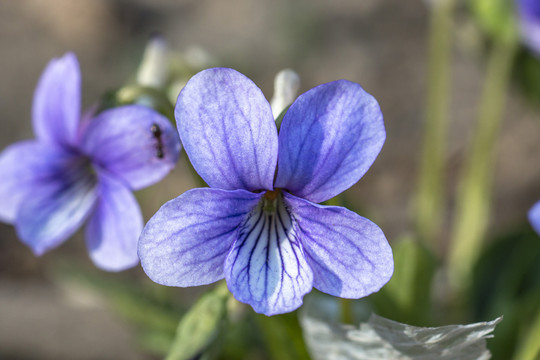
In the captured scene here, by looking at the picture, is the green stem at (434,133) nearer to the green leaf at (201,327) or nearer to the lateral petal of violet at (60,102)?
the green leaf at (201,327)

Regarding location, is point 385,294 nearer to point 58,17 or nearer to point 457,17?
point 457,17

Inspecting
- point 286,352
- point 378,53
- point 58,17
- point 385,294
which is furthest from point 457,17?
point 58,17

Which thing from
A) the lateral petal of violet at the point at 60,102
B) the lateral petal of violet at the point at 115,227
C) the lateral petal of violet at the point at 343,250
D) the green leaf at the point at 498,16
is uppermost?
the green leaf at the point at 498,16

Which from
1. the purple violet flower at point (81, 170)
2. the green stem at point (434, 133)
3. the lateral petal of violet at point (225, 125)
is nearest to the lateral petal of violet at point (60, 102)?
the purple violet flower at point (81, 170)

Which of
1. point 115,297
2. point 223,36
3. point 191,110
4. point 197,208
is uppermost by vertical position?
point 223,36

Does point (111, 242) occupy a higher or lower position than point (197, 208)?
lower

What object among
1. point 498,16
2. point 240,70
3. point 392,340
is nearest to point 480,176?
point 498,16

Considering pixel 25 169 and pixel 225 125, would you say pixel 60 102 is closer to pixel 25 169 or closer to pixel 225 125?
pixel 25 169
